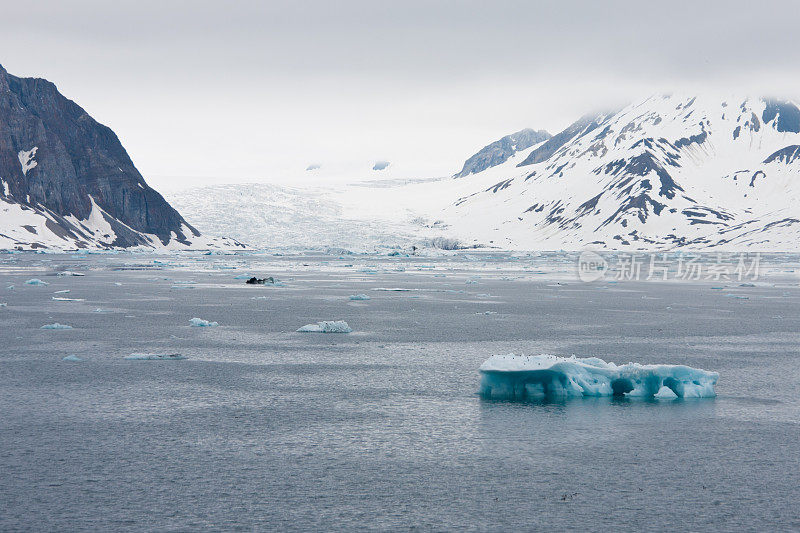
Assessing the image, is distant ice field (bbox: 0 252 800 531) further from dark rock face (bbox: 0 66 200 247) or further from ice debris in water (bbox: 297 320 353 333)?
dark rock face (bbox: 0 66 200 247)

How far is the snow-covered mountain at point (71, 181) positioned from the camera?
125562 mm

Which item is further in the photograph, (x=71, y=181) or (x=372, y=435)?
(x=71, y=181)

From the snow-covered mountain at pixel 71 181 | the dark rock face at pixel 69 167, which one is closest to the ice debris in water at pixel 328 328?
the snow-covered mountain at pixel 71 181

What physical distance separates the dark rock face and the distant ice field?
114600 millimetres

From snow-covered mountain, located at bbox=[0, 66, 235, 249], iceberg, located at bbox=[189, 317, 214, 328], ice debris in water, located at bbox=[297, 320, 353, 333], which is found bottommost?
iceberg, located at bbox=[189, 317, 214, 328]

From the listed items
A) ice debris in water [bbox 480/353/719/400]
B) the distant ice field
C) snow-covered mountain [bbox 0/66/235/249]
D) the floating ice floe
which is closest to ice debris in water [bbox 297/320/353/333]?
the distant ice field

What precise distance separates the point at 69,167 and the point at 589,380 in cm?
13725

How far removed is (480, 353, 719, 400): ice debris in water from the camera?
1377 centimetres

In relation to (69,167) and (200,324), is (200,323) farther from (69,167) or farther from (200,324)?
(69,167)

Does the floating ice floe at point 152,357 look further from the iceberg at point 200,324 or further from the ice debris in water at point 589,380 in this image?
the ice debris in water at point 589,380

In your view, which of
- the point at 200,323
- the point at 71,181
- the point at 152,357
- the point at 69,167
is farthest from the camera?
the point at 69,167

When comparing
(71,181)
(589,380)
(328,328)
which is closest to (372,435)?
(589,380)

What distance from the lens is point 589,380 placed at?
13977 millimetres

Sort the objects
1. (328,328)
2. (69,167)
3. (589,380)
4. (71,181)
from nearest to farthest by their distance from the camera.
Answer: (589,380) → (328,328) → (71,181) → (69,167)
